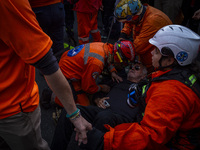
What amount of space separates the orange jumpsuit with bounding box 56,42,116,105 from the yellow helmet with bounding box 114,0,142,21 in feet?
2.20

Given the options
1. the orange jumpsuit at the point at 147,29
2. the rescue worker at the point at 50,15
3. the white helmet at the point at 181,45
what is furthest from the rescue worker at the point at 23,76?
the orange jumpsuit at the point at 147,29

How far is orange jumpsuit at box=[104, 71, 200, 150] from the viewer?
1.02 metres

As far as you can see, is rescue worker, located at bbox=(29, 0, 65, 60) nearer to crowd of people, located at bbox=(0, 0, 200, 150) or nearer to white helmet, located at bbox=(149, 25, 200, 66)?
crowd of people, located at bbox=(0, 0, 200, 150)

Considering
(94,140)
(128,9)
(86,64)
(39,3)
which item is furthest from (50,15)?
(94,140)

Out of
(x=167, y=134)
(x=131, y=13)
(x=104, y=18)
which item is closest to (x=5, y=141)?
(x=167, y=134)

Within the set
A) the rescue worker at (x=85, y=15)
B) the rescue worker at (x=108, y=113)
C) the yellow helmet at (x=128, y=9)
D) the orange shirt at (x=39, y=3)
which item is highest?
the orange shirt at (x=39, y=3)

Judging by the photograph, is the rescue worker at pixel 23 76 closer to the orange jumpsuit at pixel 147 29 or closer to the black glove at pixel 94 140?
the black glove at pixel 94 140

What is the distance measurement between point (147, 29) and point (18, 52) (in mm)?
2264

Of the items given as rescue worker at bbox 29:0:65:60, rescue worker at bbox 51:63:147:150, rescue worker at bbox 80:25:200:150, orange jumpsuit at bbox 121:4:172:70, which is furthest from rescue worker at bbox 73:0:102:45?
rescue worker at bbox 80:25:200:150

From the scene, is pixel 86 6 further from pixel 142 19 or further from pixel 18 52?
pixel 18 52

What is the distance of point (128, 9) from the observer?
8.23 feet

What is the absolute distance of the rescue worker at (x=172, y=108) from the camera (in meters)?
1.03

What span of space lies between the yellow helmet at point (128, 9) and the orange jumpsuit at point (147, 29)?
0.78ft

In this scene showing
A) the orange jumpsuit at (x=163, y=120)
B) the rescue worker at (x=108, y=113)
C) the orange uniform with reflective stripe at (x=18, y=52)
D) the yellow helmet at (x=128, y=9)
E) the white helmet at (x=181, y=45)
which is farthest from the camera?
the yellow helmet at (x=128, y=9)
